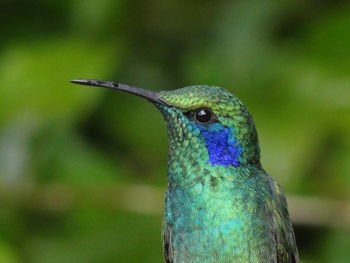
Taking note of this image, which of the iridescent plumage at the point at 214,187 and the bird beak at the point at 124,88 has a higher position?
the bird beak at the point at 124,88

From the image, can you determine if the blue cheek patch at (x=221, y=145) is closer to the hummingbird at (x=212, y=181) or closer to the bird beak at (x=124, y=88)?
the hummingbird at (x=212, y=181)

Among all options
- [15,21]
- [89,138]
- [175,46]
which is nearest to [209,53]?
[175,46]

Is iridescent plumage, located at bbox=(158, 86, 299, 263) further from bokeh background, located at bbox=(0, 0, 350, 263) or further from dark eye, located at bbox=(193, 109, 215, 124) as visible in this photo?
bokeh background, located at bbox=(0, 0, 350, 263)

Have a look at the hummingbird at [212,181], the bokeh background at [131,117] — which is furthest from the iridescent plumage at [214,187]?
the bokeh background at [131,117]

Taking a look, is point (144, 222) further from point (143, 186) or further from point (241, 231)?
point (241, 231)

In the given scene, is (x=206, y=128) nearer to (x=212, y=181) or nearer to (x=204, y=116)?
(x=204, y=116)

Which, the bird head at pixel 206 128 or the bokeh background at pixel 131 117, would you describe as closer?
the bird head at pixel 206 128

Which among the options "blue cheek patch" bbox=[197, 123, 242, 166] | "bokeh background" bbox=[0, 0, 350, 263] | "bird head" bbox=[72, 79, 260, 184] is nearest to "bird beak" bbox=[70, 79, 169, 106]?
"bird head" bbox=[72, 79, 260, 184]
